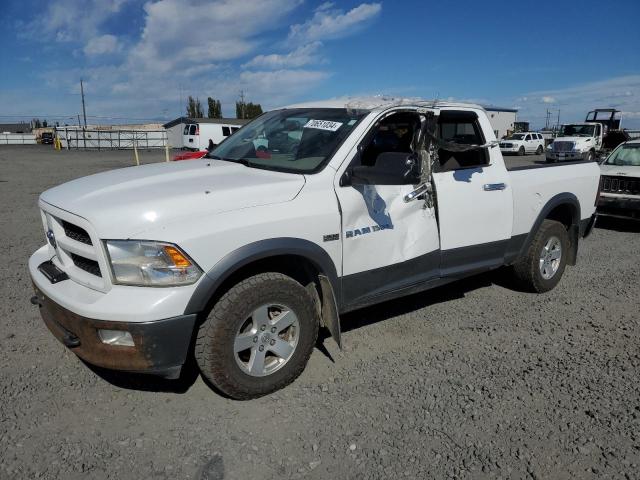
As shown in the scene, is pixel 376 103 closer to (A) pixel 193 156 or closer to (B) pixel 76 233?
(B) pixel 76 233

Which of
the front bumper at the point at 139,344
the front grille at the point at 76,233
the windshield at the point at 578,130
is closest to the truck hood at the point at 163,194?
the front grille at the point at 76,233

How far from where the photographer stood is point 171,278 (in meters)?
2.70

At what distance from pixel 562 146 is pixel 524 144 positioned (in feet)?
29.9

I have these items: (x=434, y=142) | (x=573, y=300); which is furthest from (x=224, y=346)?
(x=573, y=300)

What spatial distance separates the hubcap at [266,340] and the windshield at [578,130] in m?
26.2

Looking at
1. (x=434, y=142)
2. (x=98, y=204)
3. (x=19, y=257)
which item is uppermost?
(x=434, y=142)

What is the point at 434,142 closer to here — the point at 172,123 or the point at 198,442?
the point at 198,442

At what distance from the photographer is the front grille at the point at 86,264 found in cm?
290

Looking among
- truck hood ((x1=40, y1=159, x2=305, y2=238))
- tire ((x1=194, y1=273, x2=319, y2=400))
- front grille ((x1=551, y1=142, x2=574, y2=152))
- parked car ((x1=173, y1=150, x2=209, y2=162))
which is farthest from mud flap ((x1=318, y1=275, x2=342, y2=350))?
front grille ((x1=551, y1=142, x2=574, y2=152))

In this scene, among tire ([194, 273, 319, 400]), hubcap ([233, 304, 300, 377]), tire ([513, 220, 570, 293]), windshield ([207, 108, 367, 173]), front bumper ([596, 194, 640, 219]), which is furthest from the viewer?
front bumper ([596, 194, 640, 219])

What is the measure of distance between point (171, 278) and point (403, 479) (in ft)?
5.27

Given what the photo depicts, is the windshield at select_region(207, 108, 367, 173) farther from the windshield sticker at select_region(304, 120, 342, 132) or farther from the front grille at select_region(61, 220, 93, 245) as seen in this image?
the front grille at select_region(61, 220, 93, 245)

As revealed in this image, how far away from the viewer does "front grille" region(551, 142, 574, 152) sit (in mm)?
23656

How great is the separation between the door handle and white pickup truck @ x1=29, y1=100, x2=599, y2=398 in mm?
14
